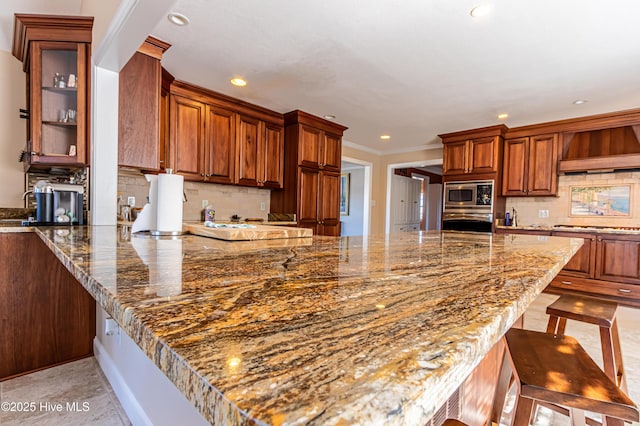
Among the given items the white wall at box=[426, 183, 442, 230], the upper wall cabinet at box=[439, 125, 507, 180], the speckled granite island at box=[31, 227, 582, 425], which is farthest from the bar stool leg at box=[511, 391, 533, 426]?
the white wall at box=[426, 183, 442, 230]

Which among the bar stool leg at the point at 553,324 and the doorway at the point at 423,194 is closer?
the bar stool leg at the point at 553,324

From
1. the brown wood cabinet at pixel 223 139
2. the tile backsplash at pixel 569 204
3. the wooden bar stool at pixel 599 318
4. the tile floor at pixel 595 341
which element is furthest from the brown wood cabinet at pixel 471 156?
the wooden bar stool at pixel 599 318

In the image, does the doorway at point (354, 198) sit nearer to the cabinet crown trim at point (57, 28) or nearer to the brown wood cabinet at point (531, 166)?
the brown wood cabinet at point (531, 166)

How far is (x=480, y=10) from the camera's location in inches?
76.0

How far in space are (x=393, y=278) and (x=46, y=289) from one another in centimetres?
236

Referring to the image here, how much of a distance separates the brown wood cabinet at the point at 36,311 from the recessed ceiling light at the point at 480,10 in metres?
3.14

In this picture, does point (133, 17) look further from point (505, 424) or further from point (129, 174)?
point (505, 424)

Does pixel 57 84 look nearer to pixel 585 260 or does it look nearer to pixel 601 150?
pixel 585 260

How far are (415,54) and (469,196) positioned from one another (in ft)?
8.80

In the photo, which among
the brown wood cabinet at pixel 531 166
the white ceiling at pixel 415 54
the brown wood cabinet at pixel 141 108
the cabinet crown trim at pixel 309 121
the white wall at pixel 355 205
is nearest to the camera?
the white ceiling at pixel 415 54

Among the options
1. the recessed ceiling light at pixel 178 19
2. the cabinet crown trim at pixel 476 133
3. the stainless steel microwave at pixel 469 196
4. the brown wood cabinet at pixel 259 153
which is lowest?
the stainless steel microwave at pixel 469 196

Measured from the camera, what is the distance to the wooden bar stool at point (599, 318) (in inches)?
51.8

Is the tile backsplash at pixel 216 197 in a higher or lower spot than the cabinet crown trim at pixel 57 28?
lower

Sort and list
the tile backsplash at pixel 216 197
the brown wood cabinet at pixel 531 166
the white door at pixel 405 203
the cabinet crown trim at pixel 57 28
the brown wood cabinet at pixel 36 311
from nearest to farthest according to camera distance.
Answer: the brown wood cabinet at pixel 36 311
the cabinet crown trim at pixel 57 28
the tile backsplash at pixel 216 197
the brown wood cabinet at pixel 531 166
the white door at pixel 405 203
